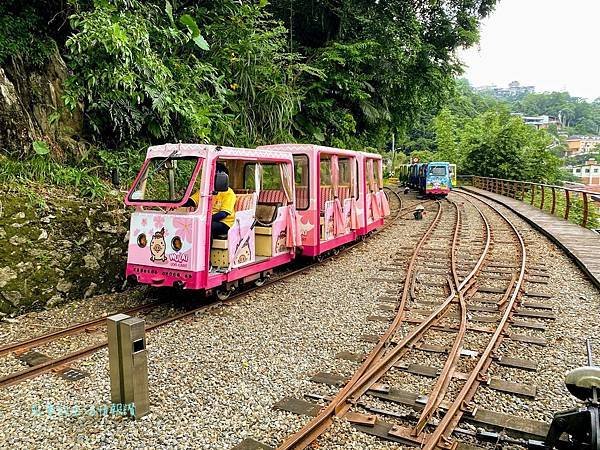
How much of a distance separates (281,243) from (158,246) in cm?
254

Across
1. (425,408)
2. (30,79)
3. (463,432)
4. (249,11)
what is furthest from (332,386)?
(249,11)

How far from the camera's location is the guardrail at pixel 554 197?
1421 cm

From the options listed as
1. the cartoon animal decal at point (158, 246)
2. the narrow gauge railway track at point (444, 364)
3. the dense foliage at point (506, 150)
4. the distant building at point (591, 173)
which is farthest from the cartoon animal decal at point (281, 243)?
the distant building at point (591, 173)

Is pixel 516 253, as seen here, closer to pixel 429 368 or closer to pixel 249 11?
pixel 429 368

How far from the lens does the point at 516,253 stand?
434 inches

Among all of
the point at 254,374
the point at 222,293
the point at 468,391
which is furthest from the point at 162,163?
the point at 468,391

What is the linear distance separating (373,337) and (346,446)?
2.31 metres

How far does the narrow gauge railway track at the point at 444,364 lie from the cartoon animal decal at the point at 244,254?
237 centimetres

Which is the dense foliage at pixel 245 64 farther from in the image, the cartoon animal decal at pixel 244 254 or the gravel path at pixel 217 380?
the gravel path at pixel 217 380

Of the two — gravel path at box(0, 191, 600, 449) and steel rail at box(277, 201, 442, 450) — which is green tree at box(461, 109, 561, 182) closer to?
gravel path at box(0, 191, 600, 449)

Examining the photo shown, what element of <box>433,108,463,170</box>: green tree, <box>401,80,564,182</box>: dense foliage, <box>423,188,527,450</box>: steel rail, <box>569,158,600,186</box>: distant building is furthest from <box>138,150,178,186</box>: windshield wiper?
<box>569,158,600,186</box>: distant building

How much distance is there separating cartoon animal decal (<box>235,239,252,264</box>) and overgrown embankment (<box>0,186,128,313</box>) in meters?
2.09

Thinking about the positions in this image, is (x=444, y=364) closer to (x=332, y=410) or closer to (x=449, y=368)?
(x=449, y=368)

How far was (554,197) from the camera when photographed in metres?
17.2
